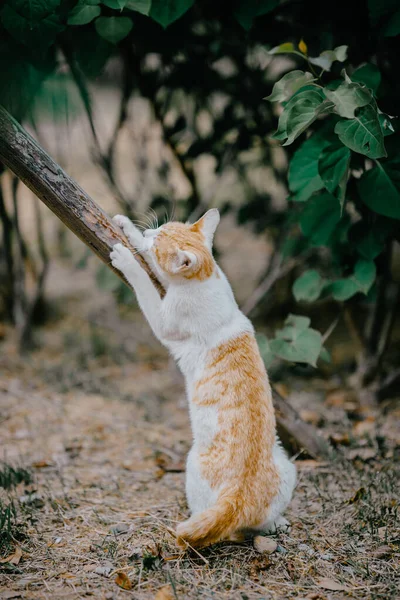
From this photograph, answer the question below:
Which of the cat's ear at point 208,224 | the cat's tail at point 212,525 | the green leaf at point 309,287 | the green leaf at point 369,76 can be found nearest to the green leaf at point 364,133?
the green leaf at point 369,76

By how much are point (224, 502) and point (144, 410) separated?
1.70 meters

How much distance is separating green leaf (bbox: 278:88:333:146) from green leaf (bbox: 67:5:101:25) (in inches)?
33.1

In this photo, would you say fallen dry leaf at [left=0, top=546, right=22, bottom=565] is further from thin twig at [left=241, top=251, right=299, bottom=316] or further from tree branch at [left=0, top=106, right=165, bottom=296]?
thin twig at [left=241, top=251, right=299, bottom=316]

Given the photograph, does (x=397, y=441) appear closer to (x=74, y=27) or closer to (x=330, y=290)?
(x=330, y=290)

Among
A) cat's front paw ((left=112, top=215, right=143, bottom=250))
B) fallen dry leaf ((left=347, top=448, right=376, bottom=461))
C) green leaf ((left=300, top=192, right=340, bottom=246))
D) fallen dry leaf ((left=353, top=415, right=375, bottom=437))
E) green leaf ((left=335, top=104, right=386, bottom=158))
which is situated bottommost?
fallen dry leaf ((left=347, top=448, right=376, bottom=461))

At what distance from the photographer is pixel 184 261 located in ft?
6.40

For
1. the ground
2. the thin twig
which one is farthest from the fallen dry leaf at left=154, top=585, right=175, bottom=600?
the thin twig

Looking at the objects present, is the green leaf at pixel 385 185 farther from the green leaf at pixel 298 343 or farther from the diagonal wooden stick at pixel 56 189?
the diagonal wooden stick at pixel 56 189

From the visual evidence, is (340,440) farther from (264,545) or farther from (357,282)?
(264,545)

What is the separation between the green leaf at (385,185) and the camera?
2234mm

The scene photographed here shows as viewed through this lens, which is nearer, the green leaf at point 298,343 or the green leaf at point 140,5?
the green leaf at point 140,5

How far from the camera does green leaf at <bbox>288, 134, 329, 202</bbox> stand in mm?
2275

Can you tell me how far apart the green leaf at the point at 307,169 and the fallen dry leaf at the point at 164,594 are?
5.19 ft

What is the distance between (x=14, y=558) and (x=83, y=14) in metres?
2.00
